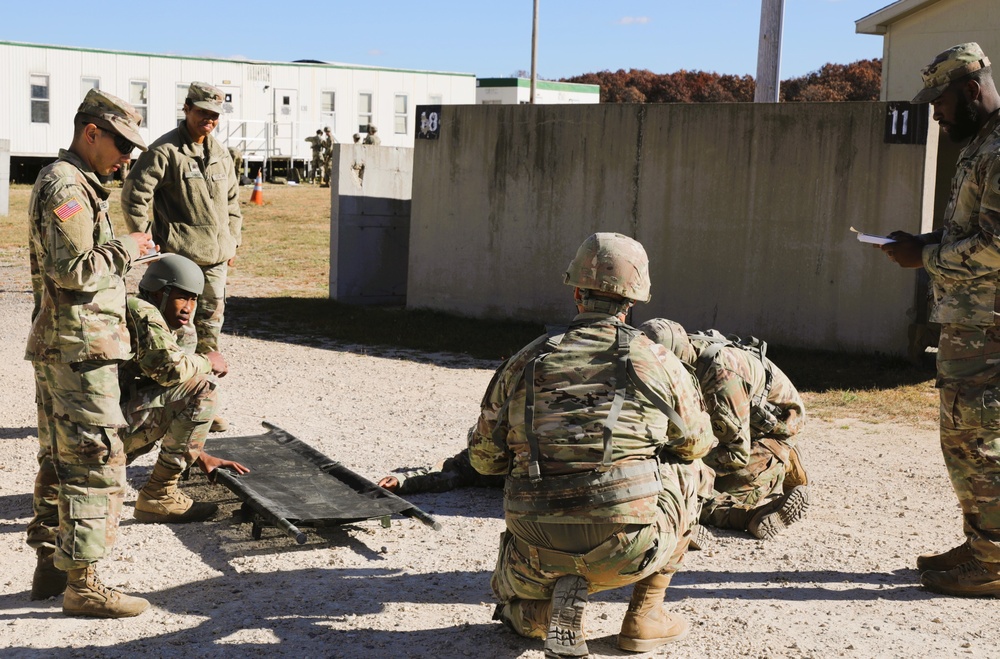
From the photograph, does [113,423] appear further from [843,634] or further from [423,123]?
[423,123]

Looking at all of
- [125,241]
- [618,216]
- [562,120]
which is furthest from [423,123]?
[125,241]

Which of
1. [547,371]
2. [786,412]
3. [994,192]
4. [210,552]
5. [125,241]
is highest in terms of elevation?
[994,192]

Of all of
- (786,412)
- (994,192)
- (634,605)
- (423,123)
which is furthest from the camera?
(423,123)

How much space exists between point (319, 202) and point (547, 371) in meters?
22.9

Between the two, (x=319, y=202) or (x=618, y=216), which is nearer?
(x=618, y=216)

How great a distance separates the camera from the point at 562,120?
11.2 m

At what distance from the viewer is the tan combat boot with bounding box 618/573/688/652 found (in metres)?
3.97

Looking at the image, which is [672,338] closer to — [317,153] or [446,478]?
[446,478]

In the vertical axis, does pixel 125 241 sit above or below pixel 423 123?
below

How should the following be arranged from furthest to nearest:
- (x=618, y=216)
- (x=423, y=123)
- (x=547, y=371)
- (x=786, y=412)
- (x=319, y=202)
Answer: (x=319, y=202) → (x=423, y=123) → (x=618, y=216) → (x=786, y=412) → (x=547, y=371)

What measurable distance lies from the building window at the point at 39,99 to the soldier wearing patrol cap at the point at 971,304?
1186 inches

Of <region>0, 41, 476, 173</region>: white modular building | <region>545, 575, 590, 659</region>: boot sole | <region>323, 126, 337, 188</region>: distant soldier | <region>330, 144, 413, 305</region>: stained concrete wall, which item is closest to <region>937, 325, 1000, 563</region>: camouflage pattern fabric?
<region>545, 575, 590, 659</region>: boot sole

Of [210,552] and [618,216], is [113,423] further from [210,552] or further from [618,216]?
[618,216]

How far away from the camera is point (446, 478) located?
6047 mm
